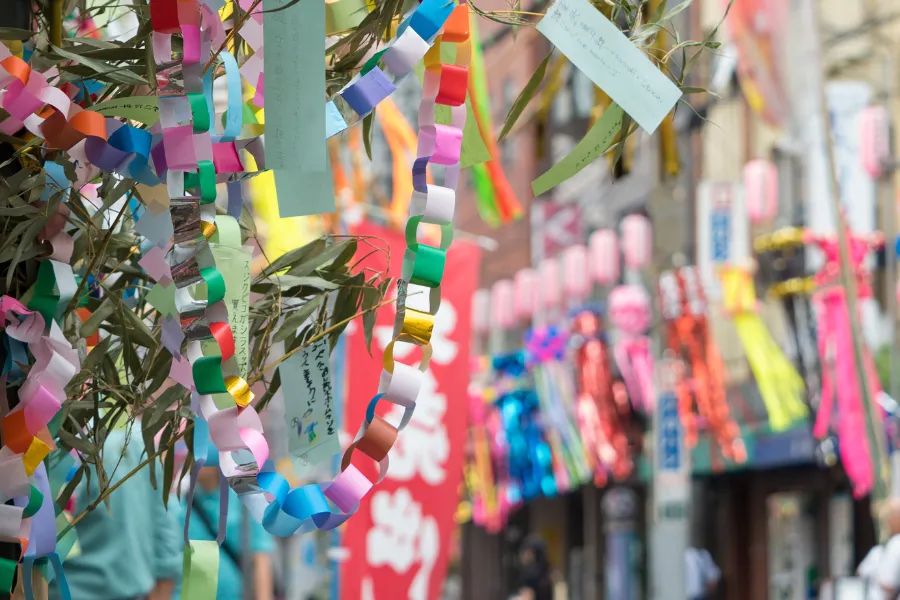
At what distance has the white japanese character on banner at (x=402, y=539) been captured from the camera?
4836 millimetres

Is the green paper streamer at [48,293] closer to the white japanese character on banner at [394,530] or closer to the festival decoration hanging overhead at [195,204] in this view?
the festival decoration hanging overhead at [195,204]

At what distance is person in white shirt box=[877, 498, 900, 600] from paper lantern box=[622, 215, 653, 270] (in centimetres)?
840

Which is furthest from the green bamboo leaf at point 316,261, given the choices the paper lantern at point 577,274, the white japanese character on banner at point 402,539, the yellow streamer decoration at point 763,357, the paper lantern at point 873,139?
the paper lantern at point 577,274

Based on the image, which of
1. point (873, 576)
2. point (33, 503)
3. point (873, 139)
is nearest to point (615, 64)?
point (33, 503)

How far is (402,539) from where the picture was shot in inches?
194

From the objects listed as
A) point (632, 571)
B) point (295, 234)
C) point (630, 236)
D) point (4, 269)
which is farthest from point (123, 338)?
point (632, 571)

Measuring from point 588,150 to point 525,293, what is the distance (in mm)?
15729

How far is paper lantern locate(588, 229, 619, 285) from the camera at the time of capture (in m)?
14.9

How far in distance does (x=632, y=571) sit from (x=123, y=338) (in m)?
14.3

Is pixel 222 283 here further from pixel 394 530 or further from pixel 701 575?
pixel 701 575

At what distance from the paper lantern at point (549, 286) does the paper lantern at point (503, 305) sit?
1176mm

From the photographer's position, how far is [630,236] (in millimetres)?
14328

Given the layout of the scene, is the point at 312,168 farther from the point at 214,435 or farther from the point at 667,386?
the point at 667,386

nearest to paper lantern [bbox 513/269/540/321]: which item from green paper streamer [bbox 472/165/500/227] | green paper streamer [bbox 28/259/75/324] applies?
green paper streamer [bbox 472/165/500/227]
